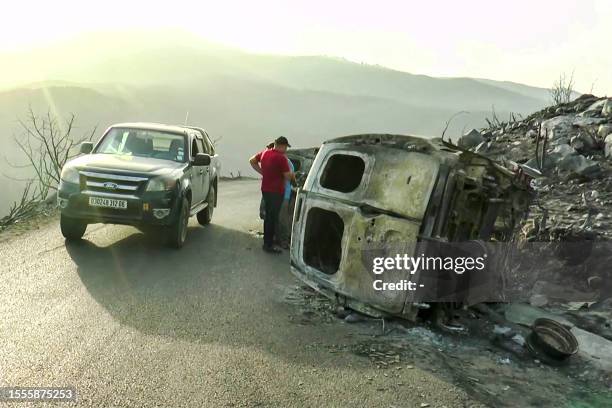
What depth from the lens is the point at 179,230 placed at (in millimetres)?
8266

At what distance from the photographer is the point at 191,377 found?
4.16m

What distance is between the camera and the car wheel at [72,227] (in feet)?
26.7

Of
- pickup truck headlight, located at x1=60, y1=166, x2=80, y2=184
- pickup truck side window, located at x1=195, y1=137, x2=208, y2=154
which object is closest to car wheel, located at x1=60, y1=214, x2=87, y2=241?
pickup truck headlight, located at x1=60, y1=166, x2=80, y2=184

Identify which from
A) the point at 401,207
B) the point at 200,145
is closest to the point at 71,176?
the point at 200,145

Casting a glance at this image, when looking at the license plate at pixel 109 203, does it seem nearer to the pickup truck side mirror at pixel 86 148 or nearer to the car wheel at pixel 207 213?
the pickup truck side mirror at pixel 86 148

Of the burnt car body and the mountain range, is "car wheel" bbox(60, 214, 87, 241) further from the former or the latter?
the mountain range

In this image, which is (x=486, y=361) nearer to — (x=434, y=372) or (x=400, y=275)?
(x=434, y=372)

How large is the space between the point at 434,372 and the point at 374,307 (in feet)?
3.80

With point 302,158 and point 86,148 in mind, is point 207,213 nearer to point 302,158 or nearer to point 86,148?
point 302,158

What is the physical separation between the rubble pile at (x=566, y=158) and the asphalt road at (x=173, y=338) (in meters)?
3.54

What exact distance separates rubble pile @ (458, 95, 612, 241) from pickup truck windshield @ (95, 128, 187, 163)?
5511 mm

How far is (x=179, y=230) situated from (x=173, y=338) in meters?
3.53

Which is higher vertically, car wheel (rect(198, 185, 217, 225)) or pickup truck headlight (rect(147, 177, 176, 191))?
pickup truck headlight (rect(147, 177, 176, 191))

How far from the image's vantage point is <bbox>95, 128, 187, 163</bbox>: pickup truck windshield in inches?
354
